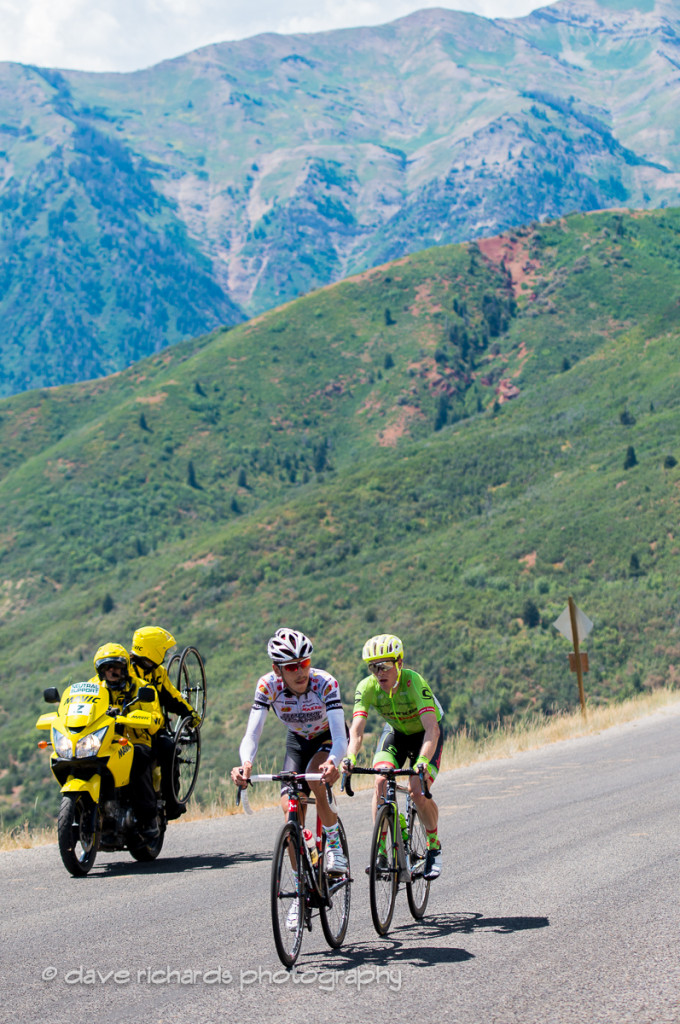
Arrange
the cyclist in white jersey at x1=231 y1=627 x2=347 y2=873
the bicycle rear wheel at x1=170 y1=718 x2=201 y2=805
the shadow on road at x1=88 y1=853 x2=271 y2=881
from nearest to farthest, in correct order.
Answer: the cyclist in white jersey at x1=231 y1=627 x2=347 y2=873 → the shadow on road at x1=88 y1=853 x2=271 y2=881 → the bicycle rear wheel at x1=170 y1=718 x2=201 y2=805

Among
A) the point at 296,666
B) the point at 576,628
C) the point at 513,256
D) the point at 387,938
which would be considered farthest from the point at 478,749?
the point at 513,256

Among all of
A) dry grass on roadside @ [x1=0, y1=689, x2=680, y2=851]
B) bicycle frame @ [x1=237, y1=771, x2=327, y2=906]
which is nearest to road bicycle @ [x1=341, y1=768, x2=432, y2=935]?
bicycle frame @ [x1=237, y1=771, x2=327, y2=906]

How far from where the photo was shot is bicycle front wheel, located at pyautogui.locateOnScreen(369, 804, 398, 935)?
6056mm

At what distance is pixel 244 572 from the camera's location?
58.7 meters

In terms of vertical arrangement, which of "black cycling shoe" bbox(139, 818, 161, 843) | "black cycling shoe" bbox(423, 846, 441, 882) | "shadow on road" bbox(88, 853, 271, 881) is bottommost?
"shadow on road" bbox(88, 853, 271, 881)

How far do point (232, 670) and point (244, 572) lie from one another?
40.8ft

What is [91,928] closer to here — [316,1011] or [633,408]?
[316,1011]

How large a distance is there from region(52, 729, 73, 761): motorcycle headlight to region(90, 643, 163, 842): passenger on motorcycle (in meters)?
0.82

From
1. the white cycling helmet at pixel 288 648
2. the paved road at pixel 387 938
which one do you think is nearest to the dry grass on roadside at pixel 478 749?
the paved road at pixel 387 938

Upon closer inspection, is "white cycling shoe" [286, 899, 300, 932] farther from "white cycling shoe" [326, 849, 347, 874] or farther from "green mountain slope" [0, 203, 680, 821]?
"green mountain slope" [0, 203, 680, 821]

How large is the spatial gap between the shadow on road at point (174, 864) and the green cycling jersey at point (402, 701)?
10.1 feet

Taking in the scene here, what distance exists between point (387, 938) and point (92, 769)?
3.45m

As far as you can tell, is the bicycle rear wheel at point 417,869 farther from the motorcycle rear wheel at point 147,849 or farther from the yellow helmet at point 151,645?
the yellow helmet at point 151,645

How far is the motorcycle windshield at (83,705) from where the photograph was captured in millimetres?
8586
